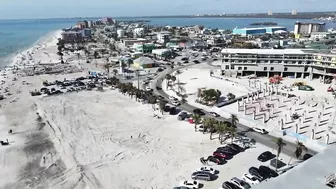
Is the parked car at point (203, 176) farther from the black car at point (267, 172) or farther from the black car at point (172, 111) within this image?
the black car at point (172, 111)

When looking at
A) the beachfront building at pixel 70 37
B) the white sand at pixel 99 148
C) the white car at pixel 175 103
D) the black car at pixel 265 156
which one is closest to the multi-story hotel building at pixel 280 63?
the white car at pixel 175 103

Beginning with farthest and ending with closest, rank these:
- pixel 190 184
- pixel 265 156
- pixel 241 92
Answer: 1. pixel 241 92
2. pixel 265 156
3. pixel 190 184

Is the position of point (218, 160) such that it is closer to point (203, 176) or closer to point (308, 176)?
point (203, 176)

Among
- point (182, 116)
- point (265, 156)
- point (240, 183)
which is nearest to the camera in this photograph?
point (240, 183)

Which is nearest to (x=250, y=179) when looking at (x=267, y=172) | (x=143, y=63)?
(x=267, y=172)

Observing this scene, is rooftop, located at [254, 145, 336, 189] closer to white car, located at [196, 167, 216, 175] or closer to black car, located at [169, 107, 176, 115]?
white car, located at [196, 167, 216, 175]

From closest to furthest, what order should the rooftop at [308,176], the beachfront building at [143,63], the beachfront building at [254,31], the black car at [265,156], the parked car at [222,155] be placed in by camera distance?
the rooftop at [308,176] → the black car at [265,156] → the parked car at [222,155] → the beachfront building at [143,63] → the beachfront building at [254,31]

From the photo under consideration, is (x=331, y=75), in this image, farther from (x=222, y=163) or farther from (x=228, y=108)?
(x=222, y=163)

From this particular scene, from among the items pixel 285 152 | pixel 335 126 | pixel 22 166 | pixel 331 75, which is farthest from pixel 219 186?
pixel 331 75
